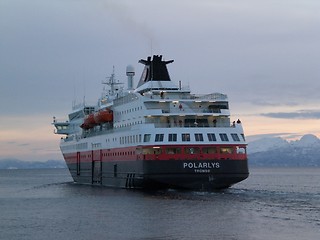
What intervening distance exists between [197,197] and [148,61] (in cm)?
2253

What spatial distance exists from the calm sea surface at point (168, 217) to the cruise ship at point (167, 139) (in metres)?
1.75

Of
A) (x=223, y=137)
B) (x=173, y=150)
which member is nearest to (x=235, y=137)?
(x=223, y=137)

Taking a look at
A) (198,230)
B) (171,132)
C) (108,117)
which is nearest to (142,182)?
(171,132)

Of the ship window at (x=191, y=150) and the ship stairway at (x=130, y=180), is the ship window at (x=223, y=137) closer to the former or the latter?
the ship window at (x=191, y=150)

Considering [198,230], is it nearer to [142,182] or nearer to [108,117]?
[142,182]

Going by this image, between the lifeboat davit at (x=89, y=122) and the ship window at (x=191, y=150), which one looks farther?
the lifeboat davit at (x=89, y=122)

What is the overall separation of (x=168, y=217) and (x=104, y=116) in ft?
107

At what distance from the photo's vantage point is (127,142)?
2589 inches

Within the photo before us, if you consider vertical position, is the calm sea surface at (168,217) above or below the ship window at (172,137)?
below

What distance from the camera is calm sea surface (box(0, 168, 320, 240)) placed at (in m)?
38.6

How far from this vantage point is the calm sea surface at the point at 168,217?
127 feet

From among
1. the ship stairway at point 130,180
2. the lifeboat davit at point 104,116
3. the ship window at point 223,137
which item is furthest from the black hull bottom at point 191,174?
the lifeboat davit at point 104,116

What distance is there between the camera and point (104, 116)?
75.8 m

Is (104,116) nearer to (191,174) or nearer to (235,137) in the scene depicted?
(191,174)
